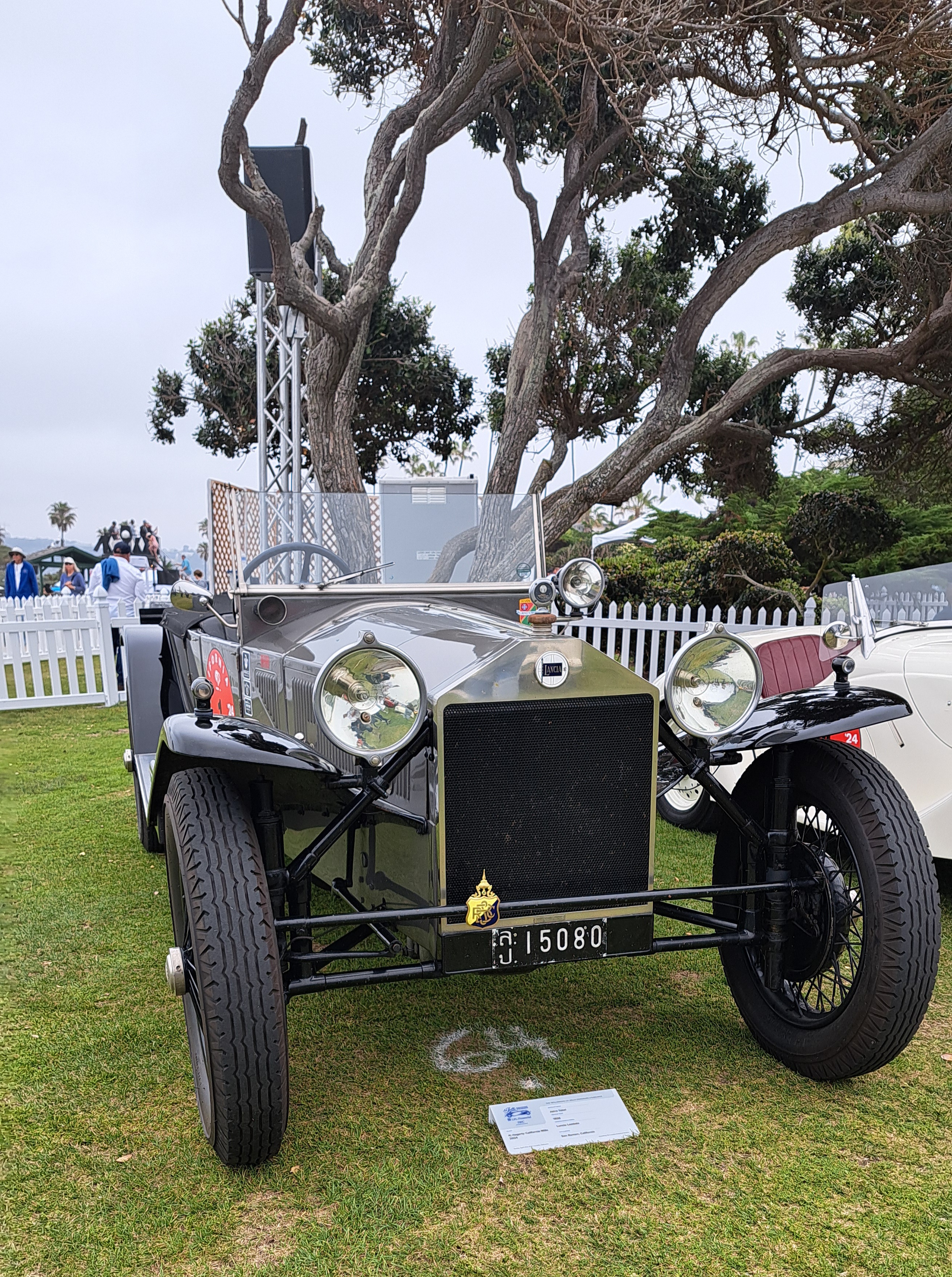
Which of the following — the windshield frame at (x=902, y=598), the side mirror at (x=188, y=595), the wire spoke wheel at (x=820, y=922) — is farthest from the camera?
the windshield frame at (x=902, y=598)

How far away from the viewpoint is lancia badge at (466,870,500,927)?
2.29 m

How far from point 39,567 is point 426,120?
71.3ft

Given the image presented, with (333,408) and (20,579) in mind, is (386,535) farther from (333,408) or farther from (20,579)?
(20,579)

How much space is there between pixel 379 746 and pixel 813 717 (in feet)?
4.08

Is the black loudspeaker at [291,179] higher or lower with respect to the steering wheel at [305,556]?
higher

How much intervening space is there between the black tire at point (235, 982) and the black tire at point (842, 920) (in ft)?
4.52

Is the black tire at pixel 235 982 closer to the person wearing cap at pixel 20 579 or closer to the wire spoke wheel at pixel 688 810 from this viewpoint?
the wire spoke wheel at pixel 688 810

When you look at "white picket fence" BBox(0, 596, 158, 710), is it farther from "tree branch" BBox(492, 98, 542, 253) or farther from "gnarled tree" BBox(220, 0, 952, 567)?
"tree branch" BBox(492, 98, 542, 253)

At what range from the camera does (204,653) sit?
4113mm

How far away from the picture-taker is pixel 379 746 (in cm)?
232

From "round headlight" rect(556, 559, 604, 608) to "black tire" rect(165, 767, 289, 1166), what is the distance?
173cm

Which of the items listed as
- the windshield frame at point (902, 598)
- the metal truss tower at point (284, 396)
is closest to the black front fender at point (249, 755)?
the windshield frame at point (902, 598)

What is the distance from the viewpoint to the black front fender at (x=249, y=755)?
2.25 metres

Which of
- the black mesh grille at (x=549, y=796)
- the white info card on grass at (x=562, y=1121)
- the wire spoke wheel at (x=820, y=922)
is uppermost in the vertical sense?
the black mesh grille at (x=549, y=796)
